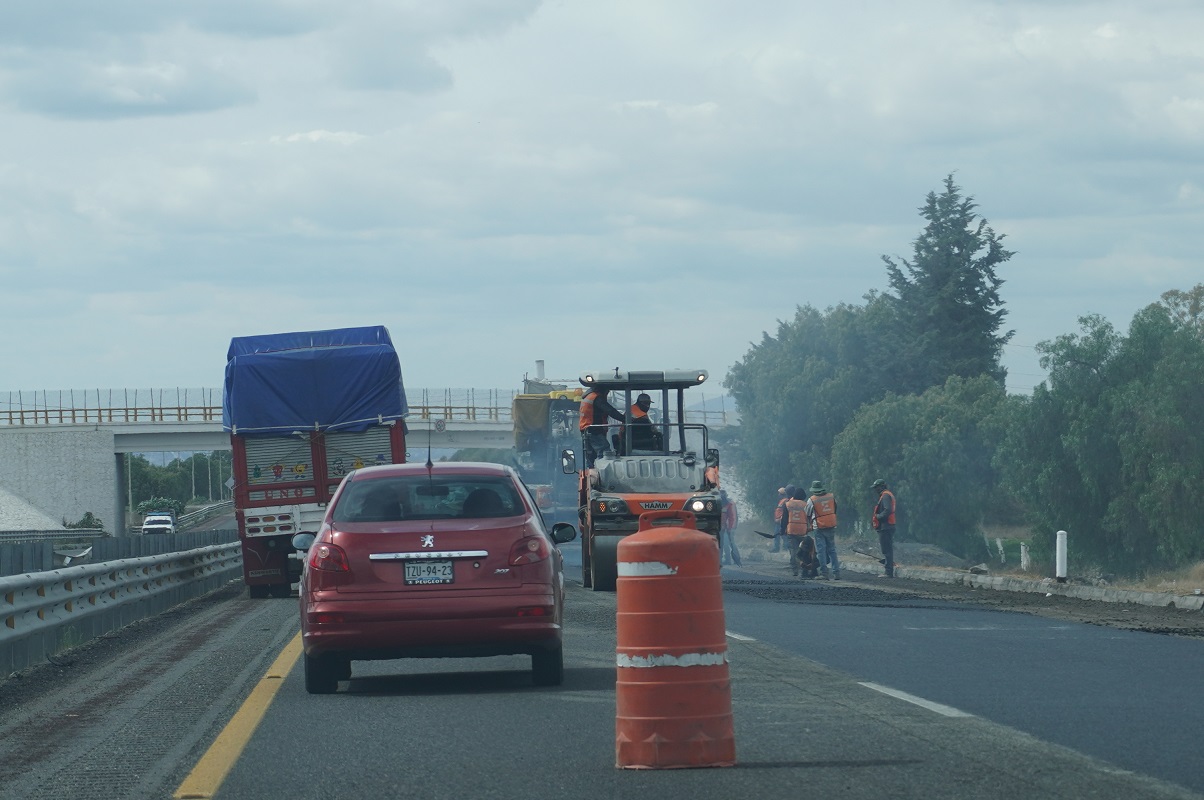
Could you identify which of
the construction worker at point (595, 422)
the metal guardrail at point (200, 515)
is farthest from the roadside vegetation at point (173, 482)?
the construction worker at point (595, 422)

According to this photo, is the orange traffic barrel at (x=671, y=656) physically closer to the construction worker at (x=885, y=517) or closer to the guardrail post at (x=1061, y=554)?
the guardrail post at (x=1061, y=554)

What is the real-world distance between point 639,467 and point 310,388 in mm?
4904

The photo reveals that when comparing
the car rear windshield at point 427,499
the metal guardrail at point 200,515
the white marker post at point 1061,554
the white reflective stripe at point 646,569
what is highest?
the car rear windshield at point 427,499

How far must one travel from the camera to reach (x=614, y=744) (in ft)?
27.1

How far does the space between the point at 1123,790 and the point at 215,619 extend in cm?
1507

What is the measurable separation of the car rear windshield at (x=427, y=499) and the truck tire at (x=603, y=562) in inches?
458

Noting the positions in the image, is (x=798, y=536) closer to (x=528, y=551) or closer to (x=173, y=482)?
(x=528, y=551)

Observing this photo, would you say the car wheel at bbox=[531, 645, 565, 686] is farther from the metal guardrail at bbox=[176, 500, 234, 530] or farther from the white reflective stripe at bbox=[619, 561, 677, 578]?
the metal guardrail at bbox=[176, 500, 234, 530]

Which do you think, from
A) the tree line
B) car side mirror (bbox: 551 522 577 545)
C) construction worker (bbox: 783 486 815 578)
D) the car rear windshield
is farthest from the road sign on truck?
the tree line

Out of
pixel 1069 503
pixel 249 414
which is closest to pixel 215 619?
pixel 249 414

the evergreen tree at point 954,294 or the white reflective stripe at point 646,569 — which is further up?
the evergreen tree at point 954,294

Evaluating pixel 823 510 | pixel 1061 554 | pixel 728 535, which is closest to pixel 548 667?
pixel 1061 554

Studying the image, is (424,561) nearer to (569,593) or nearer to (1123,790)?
(1123,790)

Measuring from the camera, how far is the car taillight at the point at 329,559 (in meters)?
10.7
